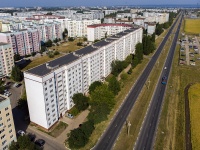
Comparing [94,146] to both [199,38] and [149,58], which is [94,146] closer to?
[149,58]

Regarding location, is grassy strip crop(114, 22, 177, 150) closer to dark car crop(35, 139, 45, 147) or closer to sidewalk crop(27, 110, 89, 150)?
sidewalk crop(27, 110, 89, 150)

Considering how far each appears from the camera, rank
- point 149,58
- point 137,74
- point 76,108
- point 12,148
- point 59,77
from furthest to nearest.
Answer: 1. point 149,58
2. point 137,74
3. point 76,108
4. point 59,77
5. point 12,148

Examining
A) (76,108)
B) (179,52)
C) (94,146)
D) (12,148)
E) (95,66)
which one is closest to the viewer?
(12,148)

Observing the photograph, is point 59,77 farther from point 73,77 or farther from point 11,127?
point 11,127

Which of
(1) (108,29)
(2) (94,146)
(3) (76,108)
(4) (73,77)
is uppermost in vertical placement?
(1) (108,29)

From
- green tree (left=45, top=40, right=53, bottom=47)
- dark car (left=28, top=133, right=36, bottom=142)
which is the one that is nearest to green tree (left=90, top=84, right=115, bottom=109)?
dark car (left=28, top=133, right=36, bottom=142)

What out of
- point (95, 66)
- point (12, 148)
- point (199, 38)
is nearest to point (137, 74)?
point (95, 66)

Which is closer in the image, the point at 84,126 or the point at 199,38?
the point at 84,126

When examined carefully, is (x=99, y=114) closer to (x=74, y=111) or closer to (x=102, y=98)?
(x=102, y=98)

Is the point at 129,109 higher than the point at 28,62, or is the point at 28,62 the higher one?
the point at 28,62
